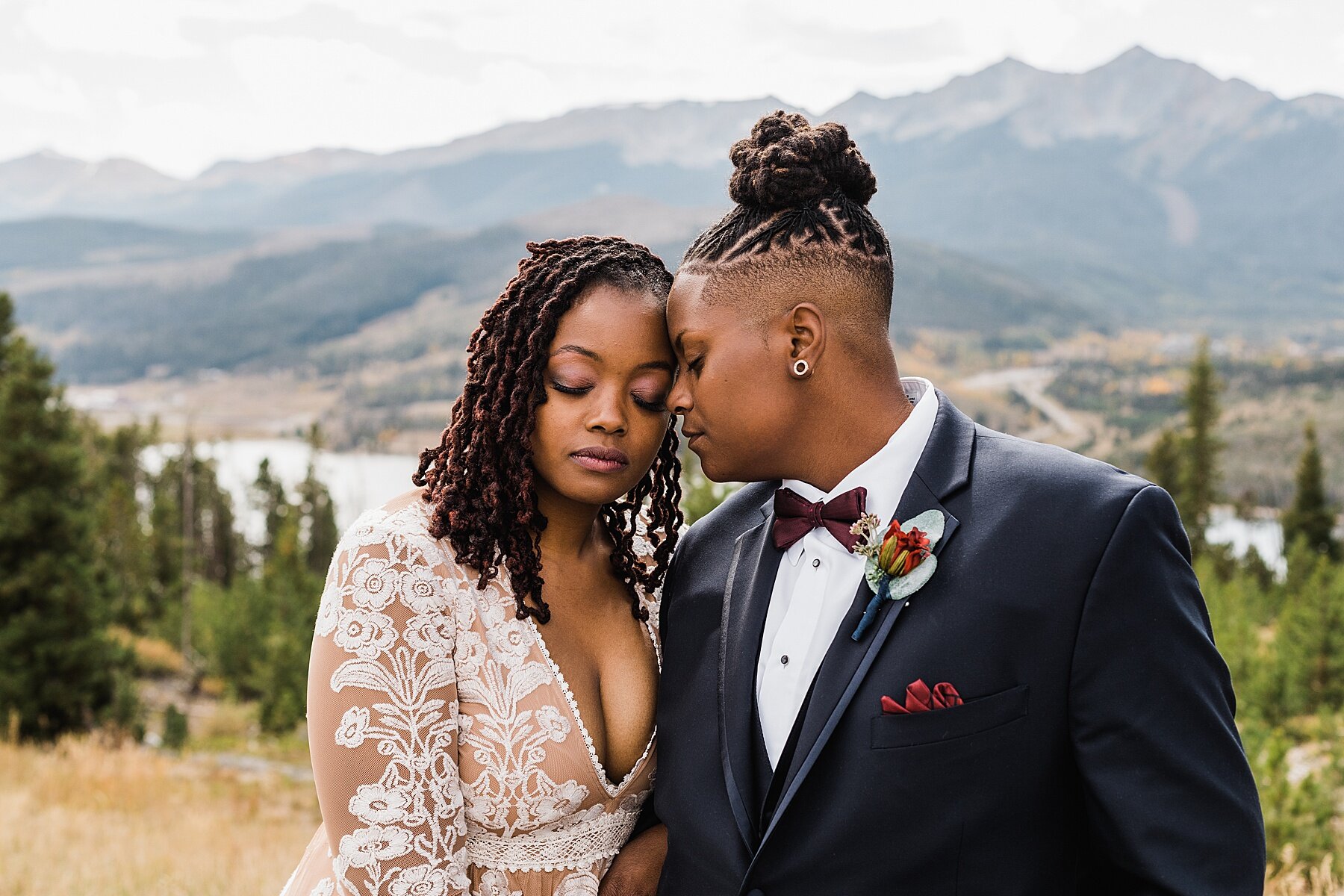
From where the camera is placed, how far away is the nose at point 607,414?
2895 mm

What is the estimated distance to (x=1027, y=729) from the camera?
228 centimetres

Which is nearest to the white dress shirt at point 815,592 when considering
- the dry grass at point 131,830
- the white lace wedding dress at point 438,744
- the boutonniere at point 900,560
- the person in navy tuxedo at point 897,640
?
the person in navy tuxedo at point 897,640

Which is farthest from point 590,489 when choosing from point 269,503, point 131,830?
point 269,503

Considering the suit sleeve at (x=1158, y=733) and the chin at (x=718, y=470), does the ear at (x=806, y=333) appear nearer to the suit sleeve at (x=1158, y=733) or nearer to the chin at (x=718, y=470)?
the chin at (x=718, y=470)

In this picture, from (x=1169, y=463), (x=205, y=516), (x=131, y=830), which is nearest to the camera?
(x=131, y=830)

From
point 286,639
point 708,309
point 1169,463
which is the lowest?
point 286,639

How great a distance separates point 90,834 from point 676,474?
24.5ft

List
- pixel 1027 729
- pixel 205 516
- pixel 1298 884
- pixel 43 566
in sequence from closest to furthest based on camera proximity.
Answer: pixel 1027 729
pixel 1298 884
pixel 43 566
pixel 205 516

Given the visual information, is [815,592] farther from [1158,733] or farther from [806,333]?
[1158,733]

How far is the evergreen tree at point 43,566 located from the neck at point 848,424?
2014 cm

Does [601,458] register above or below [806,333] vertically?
below

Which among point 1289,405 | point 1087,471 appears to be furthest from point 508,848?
point 1289,405

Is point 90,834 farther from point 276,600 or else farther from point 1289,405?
point 1289,405

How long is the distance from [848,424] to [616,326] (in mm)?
675
